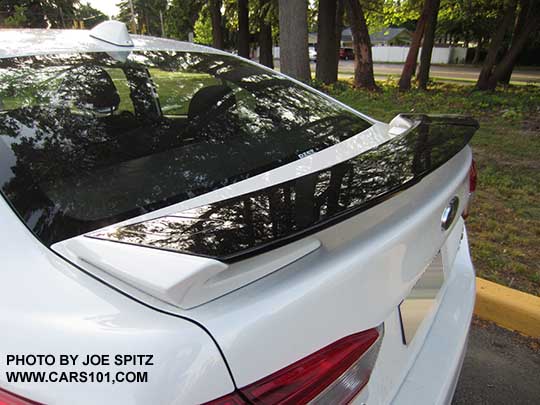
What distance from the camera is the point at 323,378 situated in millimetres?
944

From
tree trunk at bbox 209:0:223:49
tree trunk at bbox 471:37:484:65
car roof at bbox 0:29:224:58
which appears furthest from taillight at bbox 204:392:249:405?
tree trunk at bbox 471:37:484:65

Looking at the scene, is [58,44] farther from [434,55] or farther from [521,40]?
[434,55]

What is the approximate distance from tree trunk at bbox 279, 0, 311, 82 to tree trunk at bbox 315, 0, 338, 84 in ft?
16.6

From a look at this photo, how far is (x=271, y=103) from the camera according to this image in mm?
2172

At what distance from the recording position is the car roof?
1.81 meters

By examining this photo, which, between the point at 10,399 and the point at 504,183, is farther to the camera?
the point at 504,183

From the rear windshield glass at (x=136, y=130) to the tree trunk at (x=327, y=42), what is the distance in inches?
429

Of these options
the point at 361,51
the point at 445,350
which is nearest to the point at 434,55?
the point at 361,51

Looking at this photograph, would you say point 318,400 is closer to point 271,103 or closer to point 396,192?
point 396,192

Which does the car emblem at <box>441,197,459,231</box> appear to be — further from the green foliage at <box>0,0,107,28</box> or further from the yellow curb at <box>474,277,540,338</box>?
the green foliage at <box>0,0,107,28</box>

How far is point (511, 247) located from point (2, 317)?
3.28m

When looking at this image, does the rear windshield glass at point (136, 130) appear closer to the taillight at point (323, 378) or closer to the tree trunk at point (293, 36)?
the taillight at point (323, 378)

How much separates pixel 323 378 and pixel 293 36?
7.27m

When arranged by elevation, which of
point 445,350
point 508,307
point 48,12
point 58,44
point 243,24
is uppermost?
point 48,12
